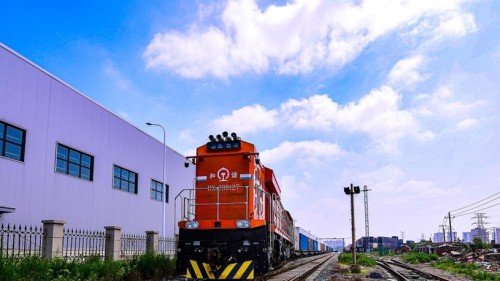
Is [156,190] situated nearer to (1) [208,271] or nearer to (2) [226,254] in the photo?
(1) [208,271]

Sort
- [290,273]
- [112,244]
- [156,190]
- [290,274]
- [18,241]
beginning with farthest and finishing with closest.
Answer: [156,190] < [290,273] < [290,274] < [112,244] < [18,241]

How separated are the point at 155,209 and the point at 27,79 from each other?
53.2 feet

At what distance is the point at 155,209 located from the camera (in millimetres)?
33094

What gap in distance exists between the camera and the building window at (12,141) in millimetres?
18125

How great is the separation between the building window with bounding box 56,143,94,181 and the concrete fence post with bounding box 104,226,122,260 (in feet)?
22.0

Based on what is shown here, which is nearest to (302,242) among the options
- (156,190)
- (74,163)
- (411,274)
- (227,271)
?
(156,190)

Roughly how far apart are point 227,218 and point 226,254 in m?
1.68

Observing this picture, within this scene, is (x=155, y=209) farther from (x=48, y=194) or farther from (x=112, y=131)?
(x=48, y=194)

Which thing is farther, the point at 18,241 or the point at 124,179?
the point at 124,179

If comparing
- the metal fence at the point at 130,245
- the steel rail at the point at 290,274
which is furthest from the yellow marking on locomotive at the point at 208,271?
the metal fence at the point at 130,245

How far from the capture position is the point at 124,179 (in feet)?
93.4

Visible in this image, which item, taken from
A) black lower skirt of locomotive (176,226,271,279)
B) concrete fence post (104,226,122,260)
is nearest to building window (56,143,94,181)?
concrete fence post (104,226,122,260)

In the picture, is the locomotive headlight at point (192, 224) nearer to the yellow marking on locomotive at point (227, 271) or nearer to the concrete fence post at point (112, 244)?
the yellow marking on locomotive at point (227, 271)

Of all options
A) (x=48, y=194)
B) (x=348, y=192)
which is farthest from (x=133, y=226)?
(x=348, y=192)
